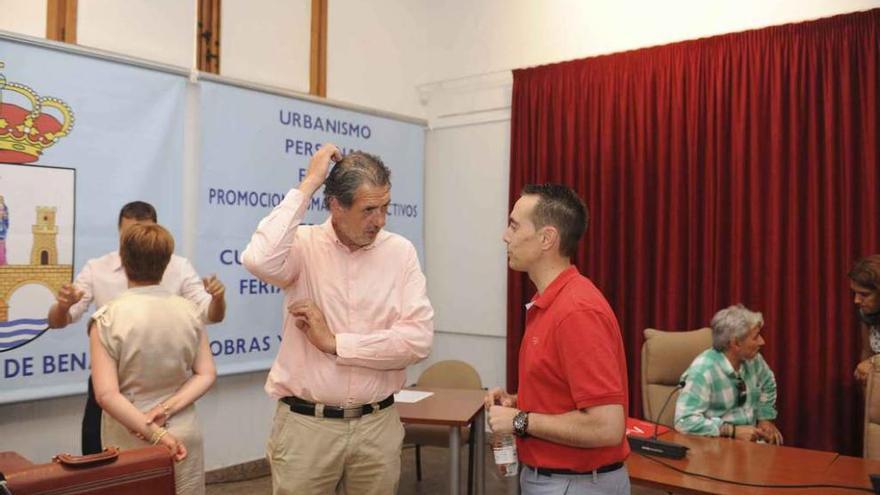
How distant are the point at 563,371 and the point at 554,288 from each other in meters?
0.22

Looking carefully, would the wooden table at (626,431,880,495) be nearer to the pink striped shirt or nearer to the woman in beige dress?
the pink striped shirt

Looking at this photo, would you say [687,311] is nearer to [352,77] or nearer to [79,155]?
[352,77]

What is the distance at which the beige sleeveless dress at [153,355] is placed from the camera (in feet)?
7.03

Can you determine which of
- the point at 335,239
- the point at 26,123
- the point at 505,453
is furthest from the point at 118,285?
the point at 505,453

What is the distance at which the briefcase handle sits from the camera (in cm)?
152

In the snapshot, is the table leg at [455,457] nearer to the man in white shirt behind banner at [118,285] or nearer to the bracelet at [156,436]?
the man in white shirt behind banner at [118,285]

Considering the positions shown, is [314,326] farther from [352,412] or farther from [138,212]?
[138,212]

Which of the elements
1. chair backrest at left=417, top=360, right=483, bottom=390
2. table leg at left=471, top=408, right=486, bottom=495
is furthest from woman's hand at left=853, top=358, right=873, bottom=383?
chair backrest at left=417, top=360, right=483, bottom=390

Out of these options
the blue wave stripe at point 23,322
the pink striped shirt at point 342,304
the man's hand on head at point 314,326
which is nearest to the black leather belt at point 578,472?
the pink striped shirt at point 342,304

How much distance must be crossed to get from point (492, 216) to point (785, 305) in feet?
7.28

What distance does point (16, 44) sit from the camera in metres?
3.39

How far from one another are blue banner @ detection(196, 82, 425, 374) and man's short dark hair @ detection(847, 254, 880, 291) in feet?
10.9

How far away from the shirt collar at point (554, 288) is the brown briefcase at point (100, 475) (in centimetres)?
101

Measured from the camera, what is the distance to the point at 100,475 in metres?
1.56
